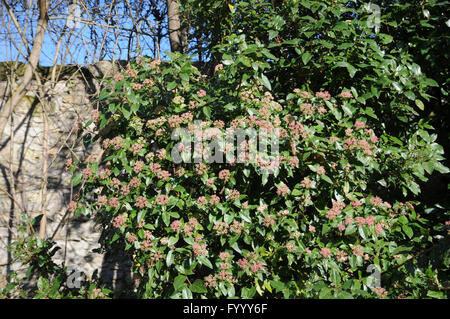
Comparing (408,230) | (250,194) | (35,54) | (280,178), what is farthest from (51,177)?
(408,230)

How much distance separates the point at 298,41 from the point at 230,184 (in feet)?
3.37

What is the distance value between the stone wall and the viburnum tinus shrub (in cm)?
121

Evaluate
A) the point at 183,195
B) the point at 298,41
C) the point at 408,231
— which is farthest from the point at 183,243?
the point at 298,41

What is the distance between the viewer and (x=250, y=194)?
2162 millimetres

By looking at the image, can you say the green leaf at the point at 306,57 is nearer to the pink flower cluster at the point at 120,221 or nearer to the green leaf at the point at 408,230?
the green leaf at the point at 408,230

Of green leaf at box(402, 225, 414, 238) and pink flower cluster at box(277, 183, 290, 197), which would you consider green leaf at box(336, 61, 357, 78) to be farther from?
green leaf at box(402, 225, 414, 238)

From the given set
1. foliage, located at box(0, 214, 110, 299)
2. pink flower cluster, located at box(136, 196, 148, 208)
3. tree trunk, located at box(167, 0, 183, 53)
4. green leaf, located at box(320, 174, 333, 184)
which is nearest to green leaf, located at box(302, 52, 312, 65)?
green leaf, located at box(320, 174, 333, 184)

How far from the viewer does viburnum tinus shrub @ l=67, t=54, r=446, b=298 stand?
6.10ft

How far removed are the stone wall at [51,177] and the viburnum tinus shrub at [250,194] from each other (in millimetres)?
1211

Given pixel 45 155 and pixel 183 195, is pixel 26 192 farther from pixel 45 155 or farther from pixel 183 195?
pixel 183 195

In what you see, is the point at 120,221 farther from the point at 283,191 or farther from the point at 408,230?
the point at 408,230

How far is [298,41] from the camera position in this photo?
227 cm

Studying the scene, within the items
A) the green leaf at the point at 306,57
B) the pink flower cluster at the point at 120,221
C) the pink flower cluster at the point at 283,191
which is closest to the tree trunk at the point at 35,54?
the pink flower cluster at the point at 120,221

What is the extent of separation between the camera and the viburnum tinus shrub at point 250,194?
186 centimetres
